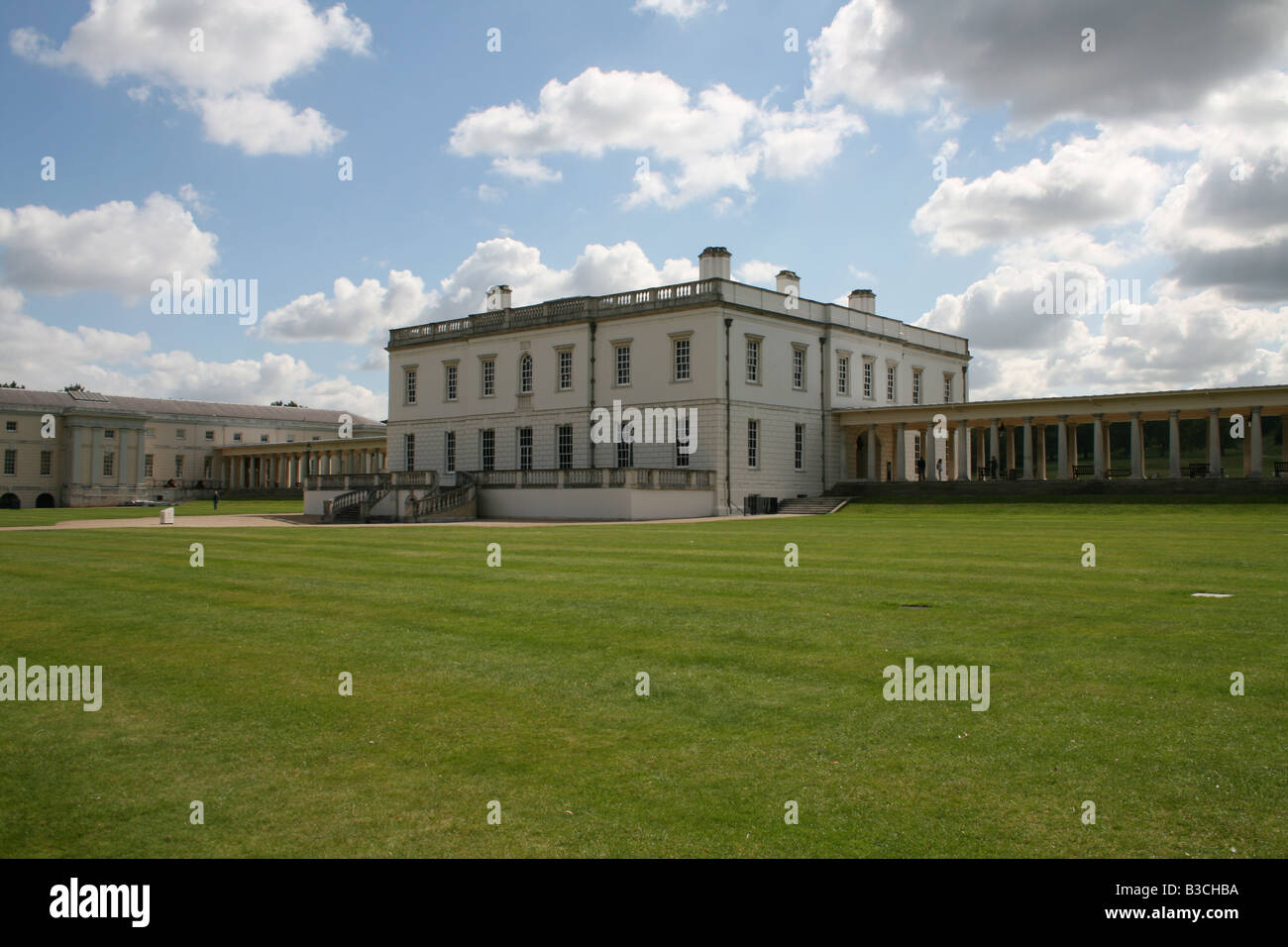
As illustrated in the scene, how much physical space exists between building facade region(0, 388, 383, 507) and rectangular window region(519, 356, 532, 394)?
121ft

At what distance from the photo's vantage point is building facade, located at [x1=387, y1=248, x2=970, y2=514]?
50.8 m

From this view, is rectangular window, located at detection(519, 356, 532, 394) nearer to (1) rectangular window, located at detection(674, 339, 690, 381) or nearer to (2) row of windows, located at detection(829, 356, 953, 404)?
(1) rectangular window, located at detection(674, 339, 690, 381)

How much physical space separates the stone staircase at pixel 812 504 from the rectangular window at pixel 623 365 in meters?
10.7

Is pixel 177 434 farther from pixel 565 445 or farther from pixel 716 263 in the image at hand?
pixel 716 263

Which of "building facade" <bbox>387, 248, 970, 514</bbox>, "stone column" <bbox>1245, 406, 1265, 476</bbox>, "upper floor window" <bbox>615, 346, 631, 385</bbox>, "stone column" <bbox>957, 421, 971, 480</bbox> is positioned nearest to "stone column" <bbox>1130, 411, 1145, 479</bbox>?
"stone column" <bbox>1245, 406, 1265, 476</bbox>

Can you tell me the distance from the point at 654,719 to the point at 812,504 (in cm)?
4194

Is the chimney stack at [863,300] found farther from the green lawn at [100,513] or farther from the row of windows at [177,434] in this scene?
the row of windows at [177,434]

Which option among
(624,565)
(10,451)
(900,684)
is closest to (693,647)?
(900,684)

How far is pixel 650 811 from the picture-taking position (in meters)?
5.99

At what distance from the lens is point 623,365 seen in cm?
5409

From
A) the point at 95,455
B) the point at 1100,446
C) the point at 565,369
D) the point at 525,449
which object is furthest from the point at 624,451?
the point at 95,455

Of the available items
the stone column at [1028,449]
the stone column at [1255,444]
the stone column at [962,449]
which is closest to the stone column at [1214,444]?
the stone column at [1255,444]
